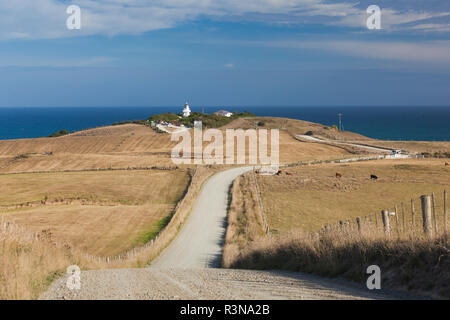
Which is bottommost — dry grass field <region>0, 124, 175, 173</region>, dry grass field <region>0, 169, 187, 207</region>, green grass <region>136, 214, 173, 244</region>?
dry grass field <region>0, 124, 175, 173</region>

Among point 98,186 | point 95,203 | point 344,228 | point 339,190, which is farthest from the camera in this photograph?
point 98,186

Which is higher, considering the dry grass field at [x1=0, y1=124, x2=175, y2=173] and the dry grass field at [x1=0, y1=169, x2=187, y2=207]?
the dry grass field at [x1=0, y1=169, x2=187, y2=207]

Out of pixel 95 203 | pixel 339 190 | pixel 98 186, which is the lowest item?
pixel 98 186

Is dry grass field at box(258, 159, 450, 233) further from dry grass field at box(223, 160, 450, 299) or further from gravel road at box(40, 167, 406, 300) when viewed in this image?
gravel road at box(40, 167, 406, 300)

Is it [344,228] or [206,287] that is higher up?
[344,228]

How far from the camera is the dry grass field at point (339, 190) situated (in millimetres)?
32438

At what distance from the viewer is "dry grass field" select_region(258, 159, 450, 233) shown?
3244 centimetres

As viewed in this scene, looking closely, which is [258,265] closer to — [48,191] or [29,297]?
[29,297]

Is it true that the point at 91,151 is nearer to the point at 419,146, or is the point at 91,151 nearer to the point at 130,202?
the point at 130,202

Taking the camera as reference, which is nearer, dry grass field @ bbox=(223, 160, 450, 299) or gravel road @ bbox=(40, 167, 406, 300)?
gravel road @ bbox=(40, 167, 406, 300)

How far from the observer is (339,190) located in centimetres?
4303

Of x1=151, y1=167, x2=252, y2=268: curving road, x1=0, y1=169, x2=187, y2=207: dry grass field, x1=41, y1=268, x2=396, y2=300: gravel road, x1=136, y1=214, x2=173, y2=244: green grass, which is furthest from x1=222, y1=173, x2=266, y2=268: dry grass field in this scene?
x1=0, y1=169, x2=187, y2=207: dry grass field

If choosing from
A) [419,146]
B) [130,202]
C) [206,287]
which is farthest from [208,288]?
Answer: [419,146]
